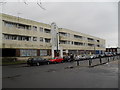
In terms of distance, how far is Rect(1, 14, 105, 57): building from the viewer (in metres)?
35.2

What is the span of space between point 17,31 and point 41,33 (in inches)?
356

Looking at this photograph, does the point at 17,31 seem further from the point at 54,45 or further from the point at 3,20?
the point at 54,45

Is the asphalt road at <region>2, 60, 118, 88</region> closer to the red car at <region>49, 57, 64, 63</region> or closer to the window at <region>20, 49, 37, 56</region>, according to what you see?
the red car at <region>49, 57, 64, 63</region>

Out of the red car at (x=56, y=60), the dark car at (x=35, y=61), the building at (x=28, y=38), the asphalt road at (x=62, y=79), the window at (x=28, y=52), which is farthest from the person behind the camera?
the window at (x=28, y=52)

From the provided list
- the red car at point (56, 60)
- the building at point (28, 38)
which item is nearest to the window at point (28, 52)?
the building at point (28, 38)

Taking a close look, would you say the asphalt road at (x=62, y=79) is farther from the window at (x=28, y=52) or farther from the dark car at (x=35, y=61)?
the window at (x=28, y=52)

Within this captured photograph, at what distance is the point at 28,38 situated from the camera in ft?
133

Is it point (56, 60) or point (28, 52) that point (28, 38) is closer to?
point (28, 52)

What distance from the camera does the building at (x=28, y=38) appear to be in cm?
3522

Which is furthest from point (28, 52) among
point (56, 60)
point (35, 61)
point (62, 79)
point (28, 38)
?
point (62, 79)

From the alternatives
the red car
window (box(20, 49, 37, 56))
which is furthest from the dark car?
window (box(20, 49, 37, 56))

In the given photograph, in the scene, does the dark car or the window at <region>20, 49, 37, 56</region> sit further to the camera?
the window at <region>20, 49, 37, 56</region>

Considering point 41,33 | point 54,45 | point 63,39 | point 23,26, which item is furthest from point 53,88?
point 63,39

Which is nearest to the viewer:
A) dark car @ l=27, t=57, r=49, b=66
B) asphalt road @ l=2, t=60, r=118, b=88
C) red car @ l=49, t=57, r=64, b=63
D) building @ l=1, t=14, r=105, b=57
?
asphalt road @ l=2, t=60, r=118, b=88
